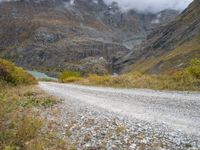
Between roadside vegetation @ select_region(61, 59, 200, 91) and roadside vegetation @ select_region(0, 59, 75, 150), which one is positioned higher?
roadside vegetation @ select_region(61, 59, 200, 91)

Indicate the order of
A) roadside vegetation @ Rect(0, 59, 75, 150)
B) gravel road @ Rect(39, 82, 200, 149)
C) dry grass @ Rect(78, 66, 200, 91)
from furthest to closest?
dry grass @ Rect(78, 66, 200, 91) → roadside vegetation @ Rect(0, 59, 75, 150) → gravel road @ Rect(39, 82, 200, 149)

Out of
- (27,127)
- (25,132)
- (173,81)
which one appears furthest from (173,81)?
(25,132)

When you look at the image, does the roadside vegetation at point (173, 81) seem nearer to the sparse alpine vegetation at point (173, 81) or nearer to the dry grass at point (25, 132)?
the sparse alpine vegetation at point (173, 81)

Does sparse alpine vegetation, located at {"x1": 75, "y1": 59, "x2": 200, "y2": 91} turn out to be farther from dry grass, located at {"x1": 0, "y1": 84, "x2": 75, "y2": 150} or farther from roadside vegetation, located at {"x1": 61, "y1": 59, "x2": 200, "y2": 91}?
dry grass, located at {"x1": 0, "y1": 84, "x2": 75, "y2": 150}

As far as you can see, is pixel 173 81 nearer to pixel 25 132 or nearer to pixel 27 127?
pixel 27 127

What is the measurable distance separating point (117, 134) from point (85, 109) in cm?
594

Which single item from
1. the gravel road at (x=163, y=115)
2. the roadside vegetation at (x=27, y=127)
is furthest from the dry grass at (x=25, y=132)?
the gravel road at (x=163, y=115)

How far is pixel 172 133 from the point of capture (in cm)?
1114

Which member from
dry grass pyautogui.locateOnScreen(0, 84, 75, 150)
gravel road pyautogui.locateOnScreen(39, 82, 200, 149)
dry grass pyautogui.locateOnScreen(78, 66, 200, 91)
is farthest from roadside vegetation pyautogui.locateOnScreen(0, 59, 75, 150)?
dry grass pyautogui.locateOnScreen(78, 66, 200, 91)

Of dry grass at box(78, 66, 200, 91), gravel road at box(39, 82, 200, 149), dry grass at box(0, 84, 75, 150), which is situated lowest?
dry grass at box(0, 84, 75, 150)

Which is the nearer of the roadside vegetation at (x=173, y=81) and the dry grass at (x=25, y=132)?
the dry grass at (x=25, y=132)

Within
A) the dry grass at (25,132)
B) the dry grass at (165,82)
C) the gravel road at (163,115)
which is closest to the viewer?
the gravel road at (163,115)

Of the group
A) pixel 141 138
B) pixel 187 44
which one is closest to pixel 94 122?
pixel 141 138

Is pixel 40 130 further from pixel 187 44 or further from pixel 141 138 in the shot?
pixel 187 44
